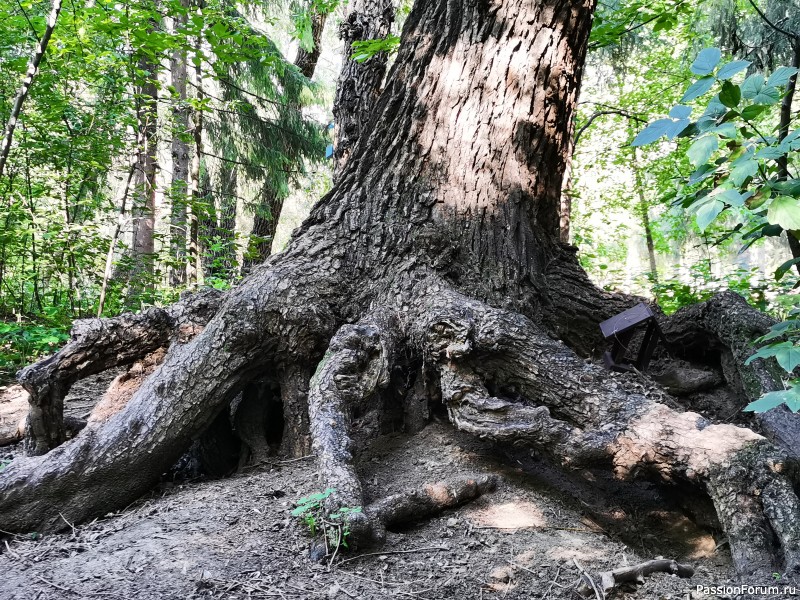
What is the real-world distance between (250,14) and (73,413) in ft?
35.9

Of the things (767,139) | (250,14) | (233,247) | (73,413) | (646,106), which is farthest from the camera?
(646,106)

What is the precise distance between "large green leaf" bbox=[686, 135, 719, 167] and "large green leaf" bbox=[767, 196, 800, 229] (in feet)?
0.75

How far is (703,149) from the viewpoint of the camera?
1674 mm

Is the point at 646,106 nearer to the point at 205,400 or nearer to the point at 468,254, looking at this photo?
the point at 468,254

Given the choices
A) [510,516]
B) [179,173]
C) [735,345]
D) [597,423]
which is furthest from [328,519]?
[179,173]

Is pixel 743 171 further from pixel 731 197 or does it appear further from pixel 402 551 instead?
pixel 402 551

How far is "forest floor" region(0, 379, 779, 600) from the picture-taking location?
2.26 meters

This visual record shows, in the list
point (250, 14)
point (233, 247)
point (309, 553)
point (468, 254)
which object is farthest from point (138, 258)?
point (250, 14)

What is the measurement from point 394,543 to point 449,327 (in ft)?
3.90

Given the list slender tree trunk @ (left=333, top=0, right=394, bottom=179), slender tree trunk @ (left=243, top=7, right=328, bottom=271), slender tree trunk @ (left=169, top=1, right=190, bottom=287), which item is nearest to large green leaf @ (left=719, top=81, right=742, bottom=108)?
slender tree trunk @ (left=333, top=0, right=394, bottom=179)

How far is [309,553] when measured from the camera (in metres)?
2.47

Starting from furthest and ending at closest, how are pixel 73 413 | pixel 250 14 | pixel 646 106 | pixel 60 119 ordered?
pixel 646 106
pixel 250 14
pixel 60 119
pixel 73 413

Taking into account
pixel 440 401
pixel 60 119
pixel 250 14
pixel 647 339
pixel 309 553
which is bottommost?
pixel 309 553

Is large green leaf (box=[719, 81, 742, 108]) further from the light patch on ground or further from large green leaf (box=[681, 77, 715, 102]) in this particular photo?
the light patch on ground
